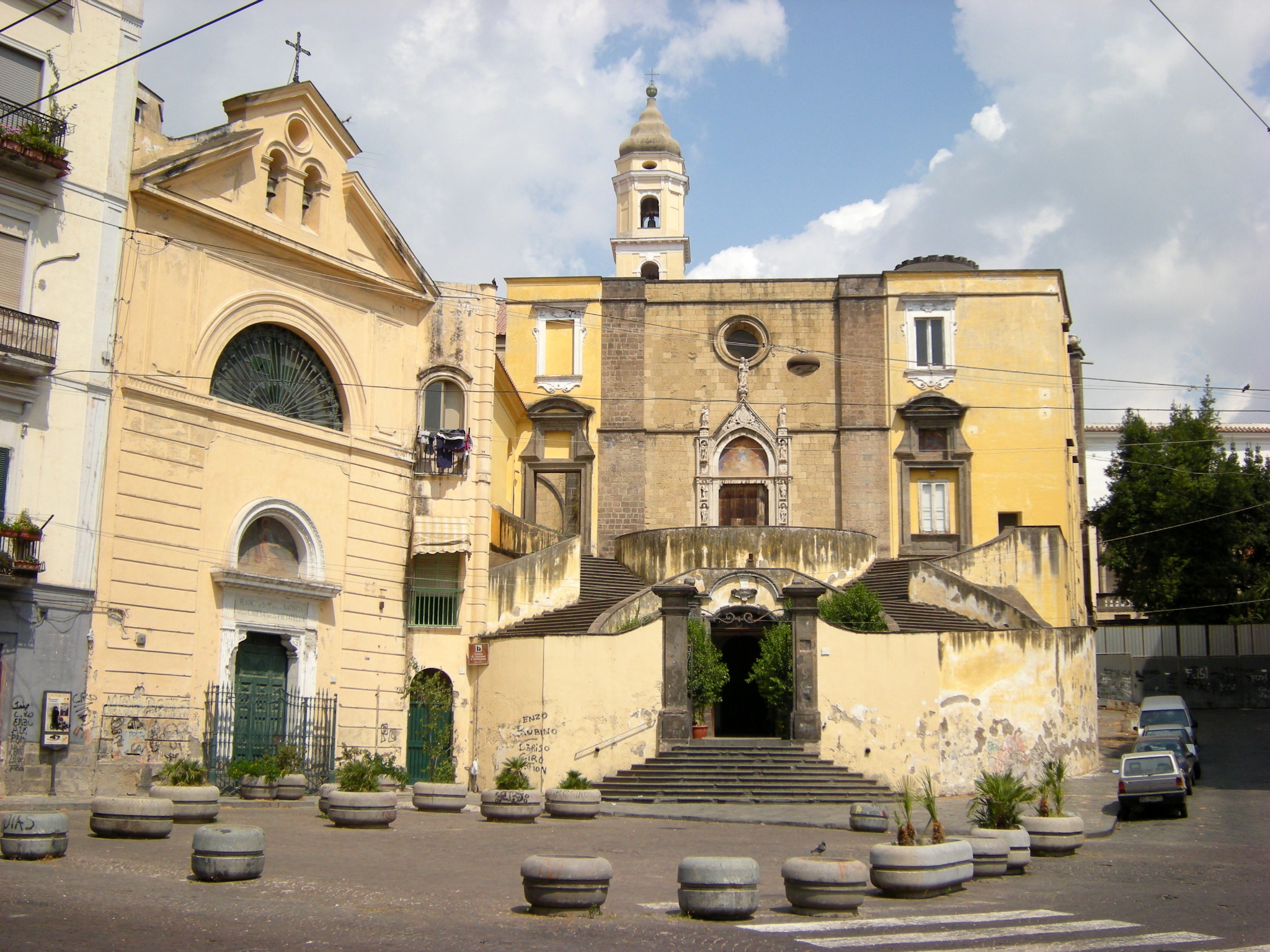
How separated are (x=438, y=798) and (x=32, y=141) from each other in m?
11.3

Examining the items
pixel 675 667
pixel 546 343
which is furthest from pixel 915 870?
pixel 546 343

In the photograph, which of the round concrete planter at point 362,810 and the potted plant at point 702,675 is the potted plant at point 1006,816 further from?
the potted plant at point 702,675

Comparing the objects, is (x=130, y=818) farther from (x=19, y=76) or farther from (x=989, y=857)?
(x=19, y=76)

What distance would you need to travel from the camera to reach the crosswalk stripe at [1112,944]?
9094 millimetres

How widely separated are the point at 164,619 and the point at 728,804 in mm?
9724

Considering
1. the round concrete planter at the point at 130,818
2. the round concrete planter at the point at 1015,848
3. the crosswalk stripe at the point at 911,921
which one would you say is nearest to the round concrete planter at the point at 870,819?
the round concrete planter at the point at 1015,848

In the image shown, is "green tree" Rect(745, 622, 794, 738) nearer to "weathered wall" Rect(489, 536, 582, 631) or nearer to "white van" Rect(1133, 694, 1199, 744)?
"weathered wall" Rect(489, 536, 582, 631)

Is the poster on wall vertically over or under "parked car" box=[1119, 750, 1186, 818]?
over

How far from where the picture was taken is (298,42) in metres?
24.8

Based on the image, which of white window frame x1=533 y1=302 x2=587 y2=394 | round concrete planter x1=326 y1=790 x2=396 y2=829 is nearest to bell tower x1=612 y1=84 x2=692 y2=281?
white window frame x1=533 y1=302 x2=587 y2=394

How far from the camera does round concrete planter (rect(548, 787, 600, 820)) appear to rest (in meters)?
19.1

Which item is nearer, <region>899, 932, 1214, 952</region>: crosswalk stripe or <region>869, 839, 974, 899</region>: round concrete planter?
<region>899, 932, 1214, 952</region>: crosswalk stripe

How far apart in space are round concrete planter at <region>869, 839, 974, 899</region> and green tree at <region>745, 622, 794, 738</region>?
12744 mm

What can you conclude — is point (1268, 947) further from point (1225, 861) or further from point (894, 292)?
point (894, 292)
